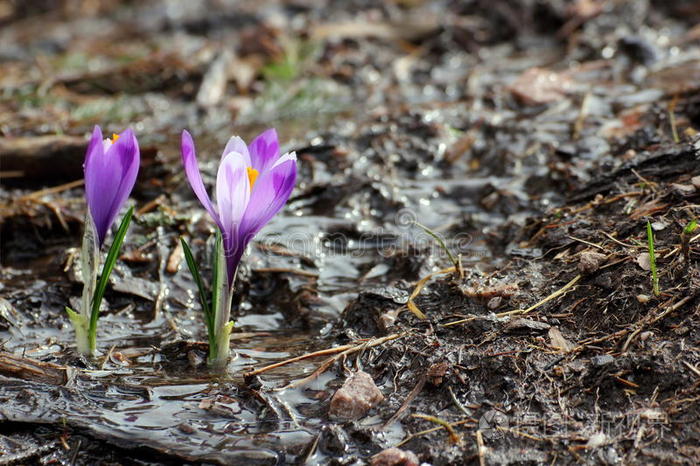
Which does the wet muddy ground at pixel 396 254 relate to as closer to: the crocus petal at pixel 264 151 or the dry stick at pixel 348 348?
the dry stick at pixel 348 348

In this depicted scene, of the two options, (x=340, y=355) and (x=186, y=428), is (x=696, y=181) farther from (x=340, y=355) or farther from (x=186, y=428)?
(x=186, y=428)

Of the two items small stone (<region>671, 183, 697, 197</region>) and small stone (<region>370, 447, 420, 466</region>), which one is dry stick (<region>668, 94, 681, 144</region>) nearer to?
small stone (<region>671, 183, 697, 197</region>)

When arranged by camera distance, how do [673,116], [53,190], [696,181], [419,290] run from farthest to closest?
[673,116], [53,190], [419,290], [696,181]

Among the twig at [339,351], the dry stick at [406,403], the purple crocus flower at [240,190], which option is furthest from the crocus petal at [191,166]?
the dry stick at [406,403]

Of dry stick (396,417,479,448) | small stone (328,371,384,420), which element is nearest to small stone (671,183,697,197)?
dry stick (396,417,479,448)

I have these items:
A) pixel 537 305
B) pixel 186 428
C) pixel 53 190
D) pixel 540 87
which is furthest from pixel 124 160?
pixel 540 87

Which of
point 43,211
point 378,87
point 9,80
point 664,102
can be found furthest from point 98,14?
point 664,102
